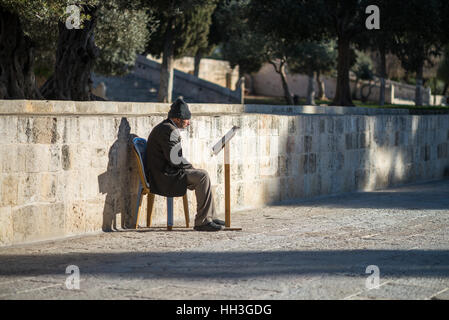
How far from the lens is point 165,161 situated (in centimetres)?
984

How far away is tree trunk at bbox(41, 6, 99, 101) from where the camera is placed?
19.3 meters

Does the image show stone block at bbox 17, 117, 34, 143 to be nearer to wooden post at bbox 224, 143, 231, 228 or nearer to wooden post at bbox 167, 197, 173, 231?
wooden post at bbox 167, 197, 173, 231

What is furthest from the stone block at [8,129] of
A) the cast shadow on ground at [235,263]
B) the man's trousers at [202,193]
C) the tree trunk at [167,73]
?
the tree trunk at [167,73]

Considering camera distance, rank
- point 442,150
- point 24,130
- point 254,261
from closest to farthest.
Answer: point 254,261
point 24,130
point 442,150

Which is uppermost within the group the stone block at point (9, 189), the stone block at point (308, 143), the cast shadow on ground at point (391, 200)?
the stone block at point (308, 143)

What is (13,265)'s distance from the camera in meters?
7.52

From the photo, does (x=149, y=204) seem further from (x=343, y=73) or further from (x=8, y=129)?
(x=343, y=73)

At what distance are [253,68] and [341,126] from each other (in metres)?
34.8

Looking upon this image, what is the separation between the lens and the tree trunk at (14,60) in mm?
17891

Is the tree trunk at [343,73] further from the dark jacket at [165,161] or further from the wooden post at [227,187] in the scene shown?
the dark jacket at [165,161]

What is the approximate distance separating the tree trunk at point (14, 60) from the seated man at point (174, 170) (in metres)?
8.78

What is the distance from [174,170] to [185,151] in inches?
47.0

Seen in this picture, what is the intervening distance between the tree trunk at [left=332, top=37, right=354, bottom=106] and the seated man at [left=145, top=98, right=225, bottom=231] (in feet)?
71.5
